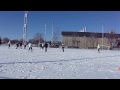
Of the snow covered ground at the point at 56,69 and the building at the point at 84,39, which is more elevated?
the building at the point at 84,39

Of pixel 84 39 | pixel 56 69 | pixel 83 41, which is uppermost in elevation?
pixel 84 39

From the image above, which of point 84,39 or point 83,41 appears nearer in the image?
point 84,39

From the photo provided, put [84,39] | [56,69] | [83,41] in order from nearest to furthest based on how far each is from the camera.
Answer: [56,69] < [84,39] < [83,41]

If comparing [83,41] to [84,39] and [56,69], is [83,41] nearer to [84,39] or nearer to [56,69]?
[84,39]

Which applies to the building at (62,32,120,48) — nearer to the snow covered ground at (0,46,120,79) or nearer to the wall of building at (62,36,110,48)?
the wall of building at (62,36,110,48)

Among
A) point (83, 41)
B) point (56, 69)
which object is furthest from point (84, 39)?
point (56, 69)

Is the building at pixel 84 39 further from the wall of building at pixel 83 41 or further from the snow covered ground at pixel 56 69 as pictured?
the snow covered ground at pixel 56 69

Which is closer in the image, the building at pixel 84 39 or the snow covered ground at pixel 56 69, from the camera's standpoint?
the snow covered ground at pixel 56 69

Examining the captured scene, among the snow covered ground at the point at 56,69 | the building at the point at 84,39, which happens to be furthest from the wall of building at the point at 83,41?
the snow covered ground at the point at 56,69
